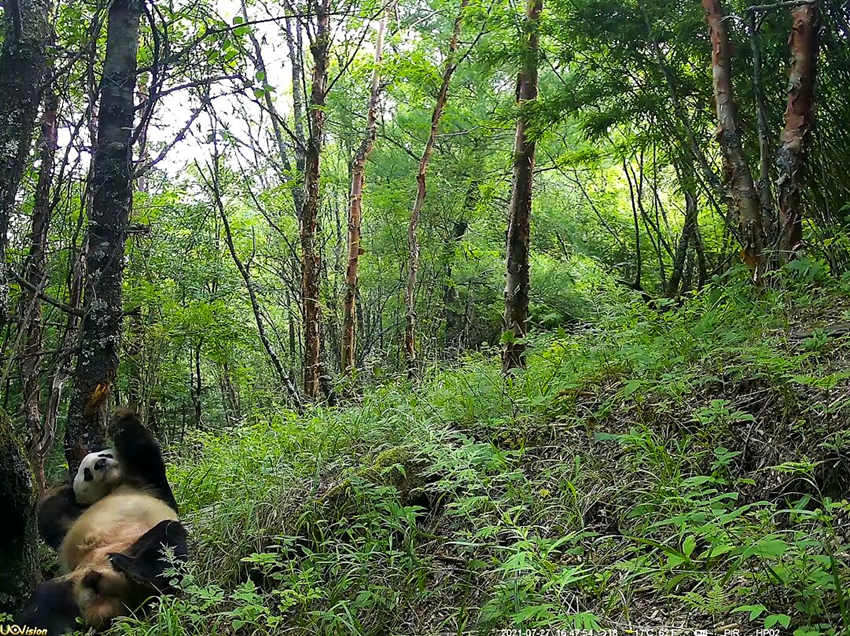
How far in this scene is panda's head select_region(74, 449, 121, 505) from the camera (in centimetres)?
303

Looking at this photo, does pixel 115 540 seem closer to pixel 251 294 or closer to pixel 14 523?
pixel 14 523

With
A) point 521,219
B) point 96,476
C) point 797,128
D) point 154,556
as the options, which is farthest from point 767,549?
point 521,219

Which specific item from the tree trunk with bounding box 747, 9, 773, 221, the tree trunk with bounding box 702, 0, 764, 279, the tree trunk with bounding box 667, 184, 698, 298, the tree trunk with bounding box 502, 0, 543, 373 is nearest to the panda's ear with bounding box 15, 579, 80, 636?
the tree trunk with bounding box 502, 0, 543, 373

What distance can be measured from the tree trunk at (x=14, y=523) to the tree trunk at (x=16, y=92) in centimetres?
83

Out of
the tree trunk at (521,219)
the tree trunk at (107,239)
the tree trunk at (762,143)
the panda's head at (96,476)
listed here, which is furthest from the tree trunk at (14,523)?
the tree trunk at (762,143)

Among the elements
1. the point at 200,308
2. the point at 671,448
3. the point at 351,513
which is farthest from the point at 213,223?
the point at 671,448

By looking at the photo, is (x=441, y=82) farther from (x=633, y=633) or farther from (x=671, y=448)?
(x=633, y=633)

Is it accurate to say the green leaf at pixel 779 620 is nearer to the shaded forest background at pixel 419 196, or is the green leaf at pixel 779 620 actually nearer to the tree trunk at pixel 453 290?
the shaded forest background at pixel 419 196

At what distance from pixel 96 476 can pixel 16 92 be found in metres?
1.93

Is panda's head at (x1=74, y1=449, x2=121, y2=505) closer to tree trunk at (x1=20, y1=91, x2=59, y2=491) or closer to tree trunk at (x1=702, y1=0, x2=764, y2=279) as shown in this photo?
tree trunk at (x1=20, y1=91, x2=59, y2=491)

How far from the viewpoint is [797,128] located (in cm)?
396

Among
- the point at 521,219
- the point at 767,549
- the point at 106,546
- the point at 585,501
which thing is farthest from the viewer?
the point at 521,219

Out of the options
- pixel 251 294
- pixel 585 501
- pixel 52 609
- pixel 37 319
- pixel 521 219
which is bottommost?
pixel 52 609

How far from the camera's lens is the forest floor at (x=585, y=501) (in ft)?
6.14
